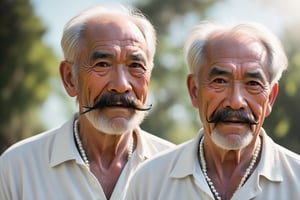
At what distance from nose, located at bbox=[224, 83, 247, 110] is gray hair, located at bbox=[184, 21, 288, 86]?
194mm

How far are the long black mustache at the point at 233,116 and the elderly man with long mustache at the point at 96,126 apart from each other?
1.68ft

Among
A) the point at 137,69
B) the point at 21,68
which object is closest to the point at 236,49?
the point at 137,69

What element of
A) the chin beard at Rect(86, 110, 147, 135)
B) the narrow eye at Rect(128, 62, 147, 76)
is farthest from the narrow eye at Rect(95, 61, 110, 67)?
the chin beard at Rect(86, 110, 147, 135)

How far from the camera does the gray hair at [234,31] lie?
3548mm

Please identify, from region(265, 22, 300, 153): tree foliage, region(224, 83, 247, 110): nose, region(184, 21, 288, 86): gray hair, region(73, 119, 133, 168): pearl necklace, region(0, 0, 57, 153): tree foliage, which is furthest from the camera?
region(0, 0, 57, 153): tree foliage

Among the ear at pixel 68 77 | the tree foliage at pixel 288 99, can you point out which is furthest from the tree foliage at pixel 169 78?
the ear at pixel 68 77

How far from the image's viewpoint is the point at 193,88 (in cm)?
366

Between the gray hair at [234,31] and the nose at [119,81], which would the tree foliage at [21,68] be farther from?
the gray hair at [234,31]

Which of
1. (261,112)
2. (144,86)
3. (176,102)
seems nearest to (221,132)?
(261,112)

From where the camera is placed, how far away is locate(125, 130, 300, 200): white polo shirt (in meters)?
3.41

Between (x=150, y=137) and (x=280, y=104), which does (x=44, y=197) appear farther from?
(x=280, y=104)

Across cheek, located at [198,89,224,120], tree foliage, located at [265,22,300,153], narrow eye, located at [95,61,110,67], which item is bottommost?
tree foliage, located at [265,22,300,153]

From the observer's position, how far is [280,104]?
367 inches

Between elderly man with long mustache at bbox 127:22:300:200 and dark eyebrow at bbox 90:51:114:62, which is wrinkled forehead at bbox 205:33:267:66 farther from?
dark eyebrow at bbox 90:51:114:62
